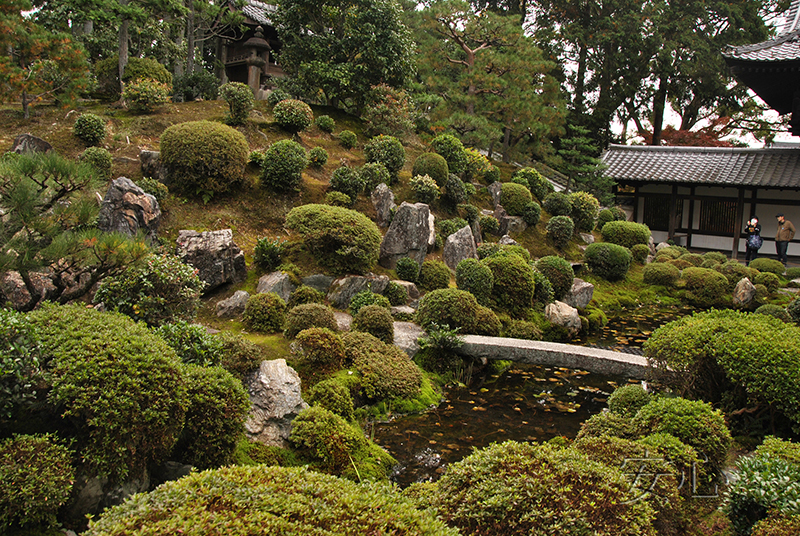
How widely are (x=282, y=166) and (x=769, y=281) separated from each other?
14987mm

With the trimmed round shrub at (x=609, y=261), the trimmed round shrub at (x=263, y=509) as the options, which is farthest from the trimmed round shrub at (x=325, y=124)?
the trimmed round shrub at (x=263, y=509)

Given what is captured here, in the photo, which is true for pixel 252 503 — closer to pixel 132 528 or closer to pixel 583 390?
pixel 132 528

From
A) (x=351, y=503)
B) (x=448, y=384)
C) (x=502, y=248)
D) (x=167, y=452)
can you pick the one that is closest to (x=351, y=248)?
(x=448, y=384)

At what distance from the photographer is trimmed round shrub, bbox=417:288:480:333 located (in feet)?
32.9

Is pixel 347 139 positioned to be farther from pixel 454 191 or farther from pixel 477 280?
pixel 477 280

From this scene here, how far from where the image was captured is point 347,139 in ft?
56.6

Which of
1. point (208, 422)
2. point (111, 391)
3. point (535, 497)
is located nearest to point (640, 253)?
point (535, 497)

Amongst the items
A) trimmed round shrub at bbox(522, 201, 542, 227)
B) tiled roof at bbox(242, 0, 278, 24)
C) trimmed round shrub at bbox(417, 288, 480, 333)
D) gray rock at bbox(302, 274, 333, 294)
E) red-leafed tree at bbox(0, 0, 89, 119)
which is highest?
tiled roof at bbox(242, 0, 278, 24)

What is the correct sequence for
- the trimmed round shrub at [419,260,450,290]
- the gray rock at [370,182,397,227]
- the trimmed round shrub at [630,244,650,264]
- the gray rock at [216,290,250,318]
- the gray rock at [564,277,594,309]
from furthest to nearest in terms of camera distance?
the trimmed round shrub at [630,244,650,264]
the gray rock at [370,182,397,227]
the gray rock at [564,277,594,309]
the trimmed round shrub at [419,260,450,290]
the gray rock at [216,290,250,318]

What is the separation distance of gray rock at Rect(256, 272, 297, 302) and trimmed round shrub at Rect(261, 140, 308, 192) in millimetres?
3514

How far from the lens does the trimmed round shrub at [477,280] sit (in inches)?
453

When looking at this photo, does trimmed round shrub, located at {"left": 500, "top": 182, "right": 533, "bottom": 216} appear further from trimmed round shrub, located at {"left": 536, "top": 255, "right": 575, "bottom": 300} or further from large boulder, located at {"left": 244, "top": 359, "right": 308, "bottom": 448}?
large boulder, located at {"left": 244, "top": 359, "right": 308, "bottom": 448}

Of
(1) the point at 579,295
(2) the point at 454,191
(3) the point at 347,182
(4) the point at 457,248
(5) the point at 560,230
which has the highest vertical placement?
(3) the point at 347,182

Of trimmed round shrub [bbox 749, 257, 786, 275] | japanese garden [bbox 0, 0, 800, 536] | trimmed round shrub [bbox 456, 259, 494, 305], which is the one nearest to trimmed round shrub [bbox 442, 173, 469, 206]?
japanese garden [bbox 0, 0, 800, 536]
